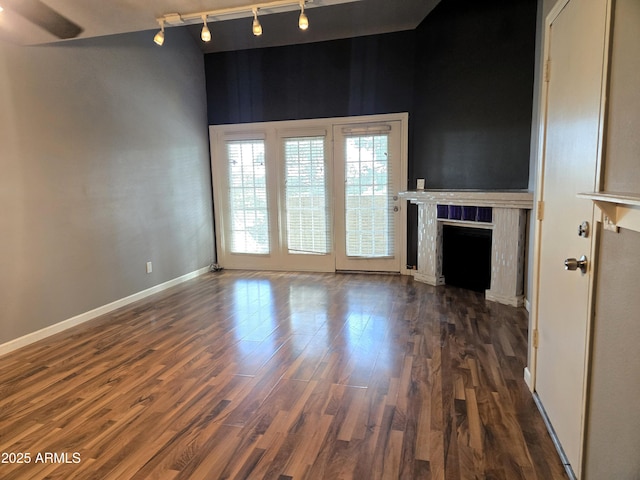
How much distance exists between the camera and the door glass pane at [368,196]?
5.39 meters

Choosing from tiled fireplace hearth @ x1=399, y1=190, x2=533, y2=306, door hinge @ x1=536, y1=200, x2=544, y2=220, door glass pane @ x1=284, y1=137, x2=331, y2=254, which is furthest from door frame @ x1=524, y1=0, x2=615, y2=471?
door glass pane @ x1=284, y1=137, x2=331, y2=254

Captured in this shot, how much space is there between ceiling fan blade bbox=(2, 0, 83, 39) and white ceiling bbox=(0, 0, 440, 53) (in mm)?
55

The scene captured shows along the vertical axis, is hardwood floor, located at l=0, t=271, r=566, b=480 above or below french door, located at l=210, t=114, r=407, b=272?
below

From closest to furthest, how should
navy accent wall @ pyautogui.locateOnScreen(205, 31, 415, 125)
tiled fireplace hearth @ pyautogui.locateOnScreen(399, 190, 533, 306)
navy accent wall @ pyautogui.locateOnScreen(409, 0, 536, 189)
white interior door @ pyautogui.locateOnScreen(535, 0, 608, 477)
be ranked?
white interior door @ pyautogui.locateOnScreen(535, 0, 608, 477) < tiled fireplace hearth @ pyautogui.locateOnScreen(399, 190, 533, 306) < navy accent wall @ pyautogui.locateOnScreen(409, 0, 536, 189) < navy accent wall @ pyautogui.locateOnScreen(205, 31, 415, 125)

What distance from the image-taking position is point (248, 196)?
5.99 metres

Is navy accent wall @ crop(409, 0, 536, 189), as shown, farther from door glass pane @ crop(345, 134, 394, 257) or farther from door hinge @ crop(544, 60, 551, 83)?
door hinge @ crop(544, 60, 551, 83)

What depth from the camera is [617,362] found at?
1.36 meters

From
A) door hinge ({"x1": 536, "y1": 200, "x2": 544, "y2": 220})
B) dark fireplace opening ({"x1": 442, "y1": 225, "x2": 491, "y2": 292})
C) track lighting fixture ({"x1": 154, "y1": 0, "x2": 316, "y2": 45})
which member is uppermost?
track lighting fixture ({"x1": 154, "y1": 0, "x2": 316, "y2": 45})

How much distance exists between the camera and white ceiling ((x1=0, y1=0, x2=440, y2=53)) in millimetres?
2672

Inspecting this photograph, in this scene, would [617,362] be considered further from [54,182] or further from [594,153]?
[54,182]

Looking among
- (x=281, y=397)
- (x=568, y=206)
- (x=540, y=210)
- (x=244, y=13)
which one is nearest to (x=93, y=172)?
(x=244, y=13)

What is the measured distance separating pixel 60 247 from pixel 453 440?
3.55 meters

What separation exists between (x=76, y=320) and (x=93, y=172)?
1.43m

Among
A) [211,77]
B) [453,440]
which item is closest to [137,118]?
[211,77]
